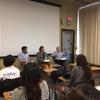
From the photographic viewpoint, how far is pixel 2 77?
3477mm

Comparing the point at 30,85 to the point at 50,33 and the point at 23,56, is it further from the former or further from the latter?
the point at 50,33

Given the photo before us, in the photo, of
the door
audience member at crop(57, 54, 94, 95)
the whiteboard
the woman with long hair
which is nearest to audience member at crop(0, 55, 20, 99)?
audience member at crop(57, 54, 94, 95)

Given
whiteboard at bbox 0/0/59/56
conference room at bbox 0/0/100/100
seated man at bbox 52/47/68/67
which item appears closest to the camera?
conference room at bbox 0/0/100/100

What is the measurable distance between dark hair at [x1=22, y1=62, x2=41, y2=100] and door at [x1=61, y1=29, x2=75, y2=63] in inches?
290

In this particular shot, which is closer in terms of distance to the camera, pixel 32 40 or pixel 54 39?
pixel 32 40

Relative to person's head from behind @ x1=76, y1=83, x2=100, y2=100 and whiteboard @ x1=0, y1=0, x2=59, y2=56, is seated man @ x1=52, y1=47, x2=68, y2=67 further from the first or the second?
person's head from behind @ x1=76, y1=83, x2=100, y2=100

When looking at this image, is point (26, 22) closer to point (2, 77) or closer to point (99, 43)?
point (99, 43)

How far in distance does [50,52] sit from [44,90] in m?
6.17

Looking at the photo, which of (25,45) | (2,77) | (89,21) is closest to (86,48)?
(89,21)

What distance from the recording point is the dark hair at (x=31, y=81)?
198 cm

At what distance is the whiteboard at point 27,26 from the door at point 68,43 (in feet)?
2.26

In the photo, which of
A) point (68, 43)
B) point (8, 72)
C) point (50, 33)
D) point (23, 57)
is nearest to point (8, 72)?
point (8, 72)

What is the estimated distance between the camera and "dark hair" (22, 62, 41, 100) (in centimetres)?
198

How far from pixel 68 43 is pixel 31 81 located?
7.81 meters
